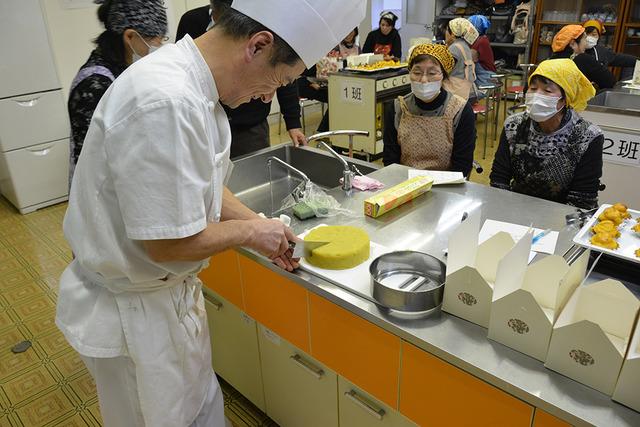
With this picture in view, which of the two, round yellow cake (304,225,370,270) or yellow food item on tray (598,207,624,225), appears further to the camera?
yellow food item on tray (598,207,624,225)

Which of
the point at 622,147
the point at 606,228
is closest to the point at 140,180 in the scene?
the point at 606,228

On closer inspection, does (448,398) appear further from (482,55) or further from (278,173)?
(482,55)

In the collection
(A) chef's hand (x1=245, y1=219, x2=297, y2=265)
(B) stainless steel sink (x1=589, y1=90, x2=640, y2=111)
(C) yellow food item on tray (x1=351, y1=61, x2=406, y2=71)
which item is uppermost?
(C) yellow food item on tray (x1=351, y1=61, x2=406, y2=71)

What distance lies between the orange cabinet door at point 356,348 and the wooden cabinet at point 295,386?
10 cm

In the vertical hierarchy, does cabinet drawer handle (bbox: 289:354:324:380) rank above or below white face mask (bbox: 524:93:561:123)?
below

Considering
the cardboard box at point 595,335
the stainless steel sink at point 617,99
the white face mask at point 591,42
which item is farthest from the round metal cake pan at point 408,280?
the white face mask at point 591,42

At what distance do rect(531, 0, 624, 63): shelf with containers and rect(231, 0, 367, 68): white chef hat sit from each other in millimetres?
5651

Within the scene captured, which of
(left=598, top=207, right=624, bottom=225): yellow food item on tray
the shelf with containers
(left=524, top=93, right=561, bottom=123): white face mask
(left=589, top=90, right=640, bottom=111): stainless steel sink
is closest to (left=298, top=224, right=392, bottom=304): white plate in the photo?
(left=598, top=207, right=624, bottom=225): yellow food item on tray

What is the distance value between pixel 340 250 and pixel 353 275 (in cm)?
7

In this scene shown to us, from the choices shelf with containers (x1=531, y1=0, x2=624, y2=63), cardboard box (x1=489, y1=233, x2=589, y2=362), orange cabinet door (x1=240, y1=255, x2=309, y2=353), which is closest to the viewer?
cardboard box (x1=489, y1=233, x2=589, y2=362)

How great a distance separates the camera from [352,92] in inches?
175

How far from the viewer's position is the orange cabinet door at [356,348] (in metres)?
1.09

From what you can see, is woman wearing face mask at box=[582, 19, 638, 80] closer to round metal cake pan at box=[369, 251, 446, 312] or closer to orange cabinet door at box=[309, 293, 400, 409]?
round metal cake pan at box=[369, 251, 446, 312]

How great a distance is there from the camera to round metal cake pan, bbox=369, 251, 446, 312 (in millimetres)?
1037
